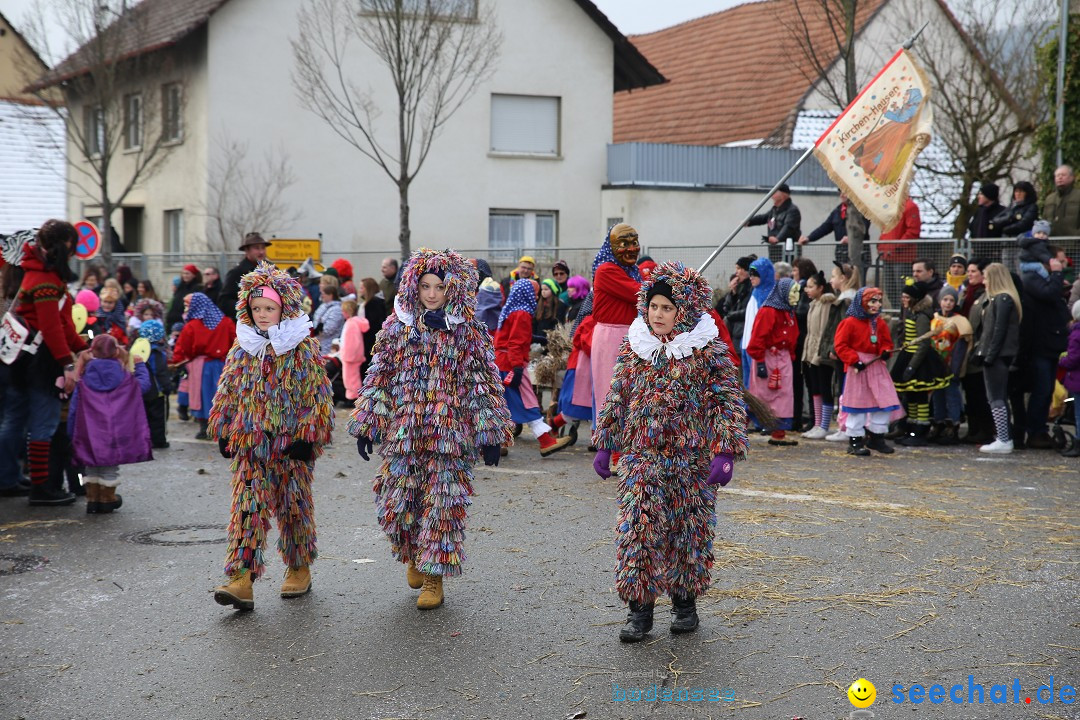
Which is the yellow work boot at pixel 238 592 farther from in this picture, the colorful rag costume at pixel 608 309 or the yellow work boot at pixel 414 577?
the colorful rag costume at pixel 608 309

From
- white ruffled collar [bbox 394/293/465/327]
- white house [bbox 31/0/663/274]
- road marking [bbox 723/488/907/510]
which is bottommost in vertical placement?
road marking [bbox 723/488/907/510]

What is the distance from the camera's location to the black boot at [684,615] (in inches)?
235

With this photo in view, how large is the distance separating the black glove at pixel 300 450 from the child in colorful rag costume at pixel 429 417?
0.26 m

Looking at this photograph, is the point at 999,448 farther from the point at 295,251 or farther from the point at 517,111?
the point at 517,111

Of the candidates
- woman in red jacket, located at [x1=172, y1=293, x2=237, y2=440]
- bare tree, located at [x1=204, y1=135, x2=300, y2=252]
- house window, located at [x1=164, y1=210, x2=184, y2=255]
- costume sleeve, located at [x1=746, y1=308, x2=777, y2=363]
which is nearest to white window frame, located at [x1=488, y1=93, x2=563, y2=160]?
bare tree, located at [x1=204, y1=135, x2=300, y2=252]

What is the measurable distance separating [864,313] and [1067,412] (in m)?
2.64

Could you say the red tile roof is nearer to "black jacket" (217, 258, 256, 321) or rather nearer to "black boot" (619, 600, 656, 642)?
"black jacket" (217, 258, 256, 321)

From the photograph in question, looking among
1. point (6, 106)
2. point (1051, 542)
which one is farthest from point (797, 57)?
point (6, 106)

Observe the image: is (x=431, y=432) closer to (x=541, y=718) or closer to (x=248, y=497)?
(x=248, y=497)

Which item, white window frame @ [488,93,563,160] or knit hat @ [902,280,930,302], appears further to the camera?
white window frame @ [488,93,563,160]

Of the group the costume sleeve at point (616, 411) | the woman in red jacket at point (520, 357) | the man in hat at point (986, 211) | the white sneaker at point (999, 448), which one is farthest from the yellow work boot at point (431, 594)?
the man in hat at point (986, 211)

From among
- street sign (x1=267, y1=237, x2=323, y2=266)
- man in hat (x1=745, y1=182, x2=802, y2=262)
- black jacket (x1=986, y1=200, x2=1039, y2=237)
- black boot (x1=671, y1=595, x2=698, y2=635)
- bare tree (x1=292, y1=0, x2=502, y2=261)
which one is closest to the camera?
black boot (x1=671, y1=595, x2=698, y2=635)

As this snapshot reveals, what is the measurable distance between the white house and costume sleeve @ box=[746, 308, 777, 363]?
16.5 meters

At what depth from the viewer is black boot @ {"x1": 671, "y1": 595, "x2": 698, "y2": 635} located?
598 centimetres
